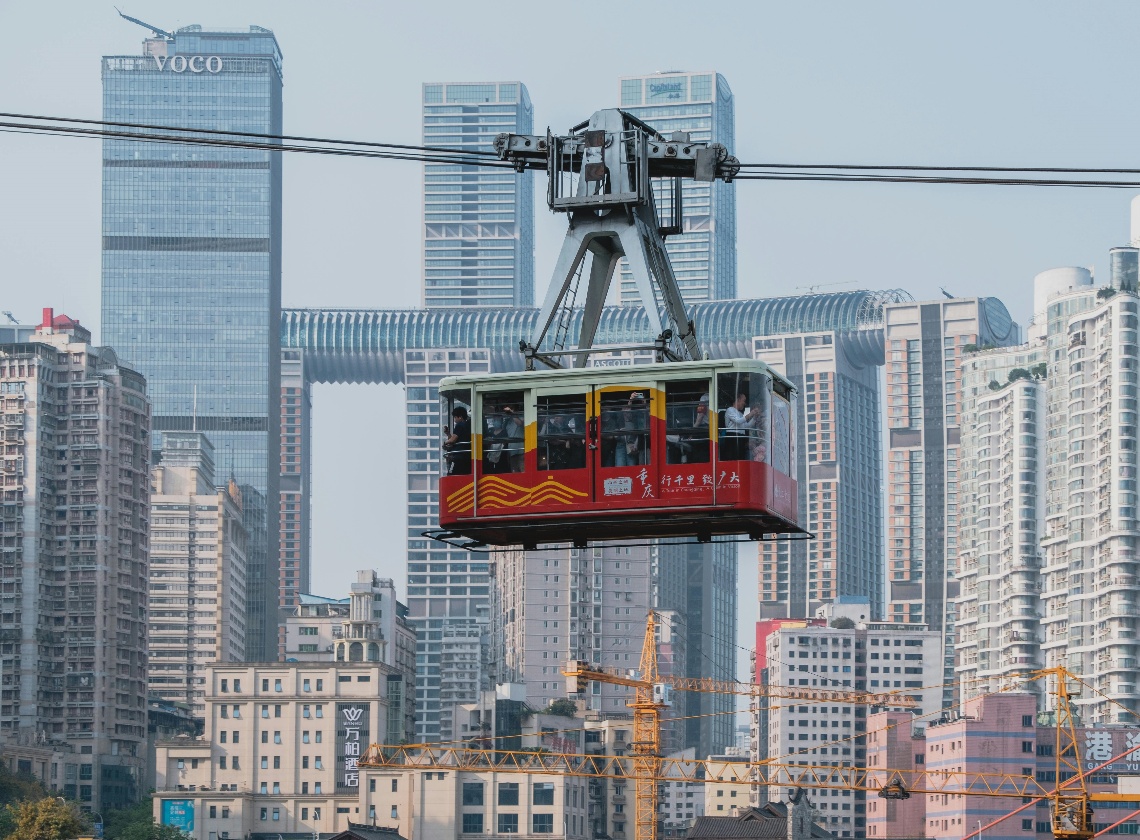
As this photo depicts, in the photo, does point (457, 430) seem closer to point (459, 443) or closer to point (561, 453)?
point (459, 443)

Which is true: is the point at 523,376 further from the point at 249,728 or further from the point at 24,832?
the point at 249,728

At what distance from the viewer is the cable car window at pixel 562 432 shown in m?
36.2

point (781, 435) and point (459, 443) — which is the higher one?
point (781, 435)

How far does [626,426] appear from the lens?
118 feet

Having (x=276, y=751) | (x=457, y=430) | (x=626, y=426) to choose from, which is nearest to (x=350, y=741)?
(x=276, y=751)

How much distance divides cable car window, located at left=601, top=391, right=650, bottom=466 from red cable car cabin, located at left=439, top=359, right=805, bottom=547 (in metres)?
0.02

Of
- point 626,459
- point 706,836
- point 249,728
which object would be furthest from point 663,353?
point 249,728

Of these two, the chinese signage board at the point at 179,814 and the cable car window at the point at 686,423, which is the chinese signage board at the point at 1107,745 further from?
the cable car window at the point at 686,423

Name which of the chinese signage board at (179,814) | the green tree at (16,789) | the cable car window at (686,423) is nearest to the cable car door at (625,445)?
the cable car window at (686,423)

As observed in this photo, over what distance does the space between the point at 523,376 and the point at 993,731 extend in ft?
486

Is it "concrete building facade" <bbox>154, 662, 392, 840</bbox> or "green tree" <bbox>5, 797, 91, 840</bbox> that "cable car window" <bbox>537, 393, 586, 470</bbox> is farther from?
"concrete building facade" <bbox>154, 662, 392, 840</bbox>

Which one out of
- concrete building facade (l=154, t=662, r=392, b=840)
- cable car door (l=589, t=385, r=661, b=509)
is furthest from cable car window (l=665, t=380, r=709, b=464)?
concrete building facade (l=154, t=662, r=392, b=840)

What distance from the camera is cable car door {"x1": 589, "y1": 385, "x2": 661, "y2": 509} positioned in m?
36.0

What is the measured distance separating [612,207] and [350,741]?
14730cm
